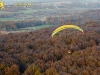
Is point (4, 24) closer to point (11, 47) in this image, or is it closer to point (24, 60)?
point (11, 47)

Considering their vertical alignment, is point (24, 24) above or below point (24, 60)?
below

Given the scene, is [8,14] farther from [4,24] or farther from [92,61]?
[92,61]

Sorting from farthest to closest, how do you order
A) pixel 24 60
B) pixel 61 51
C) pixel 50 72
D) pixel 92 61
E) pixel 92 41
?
1. pixel 92 41
2. pixel 61 51
3. pixel 24 60
4. pixel 92 61
5. pixel 50 72

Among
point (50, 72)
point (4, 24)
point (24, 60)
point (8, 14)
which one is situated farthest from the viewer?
point (8, 14)

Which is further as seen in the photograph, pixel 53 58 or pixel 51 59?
pixel 53 58

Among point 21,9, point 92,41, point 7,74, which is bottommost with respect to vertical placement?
point 21,9

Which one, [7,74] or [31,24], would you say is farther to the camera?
[31,24]

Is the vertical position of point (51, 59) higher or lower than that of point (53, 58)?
higher

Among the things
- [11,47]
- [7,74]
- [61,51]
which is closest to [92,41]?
[61,51]

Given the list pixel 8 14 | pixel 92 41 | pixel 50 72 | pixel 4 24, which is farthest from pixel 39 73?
pixel 8 14
